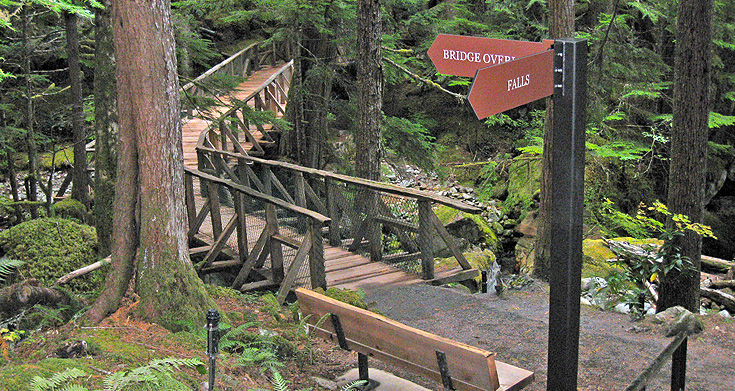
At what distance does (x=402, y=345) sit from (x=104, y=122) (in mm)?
5420

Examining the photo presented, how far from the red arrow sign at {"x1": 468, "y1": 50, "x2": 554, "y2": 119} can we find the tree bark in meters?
5.46

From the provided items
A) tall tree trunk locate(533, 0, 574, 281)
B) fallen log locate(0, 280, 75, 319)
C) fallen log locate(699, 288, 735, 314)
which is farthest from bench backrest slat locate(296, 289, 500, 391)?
fallen log locate(699, 288, 735, 314)

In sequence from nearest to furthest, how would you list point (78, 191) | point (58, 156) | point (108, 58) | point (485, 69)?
point (485, 69) → point (108, 58) → point (78, 191) → point (58, 156)

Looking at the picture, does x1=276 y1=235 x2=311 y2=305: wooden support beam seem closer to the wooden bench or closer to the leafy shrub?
the wooden bench

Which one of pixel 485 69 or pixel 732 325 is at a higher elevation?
pixel 485 69

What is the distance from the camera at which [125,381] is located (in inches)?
130

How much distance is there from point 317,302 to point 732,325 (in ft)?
16.9

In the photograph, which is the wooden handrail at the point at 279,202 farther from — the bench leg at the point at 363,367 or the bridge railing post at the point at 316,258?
the bench leg at the point at 363,367

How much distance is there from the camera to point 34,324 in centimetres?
532

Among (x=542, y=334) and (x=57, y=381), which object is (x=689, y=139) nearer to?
(x=542, y=334)

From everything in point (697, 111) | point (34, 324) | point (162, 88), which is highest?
point (162, 88)

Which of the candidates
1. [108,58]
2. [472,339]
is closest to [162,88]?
[108,58]

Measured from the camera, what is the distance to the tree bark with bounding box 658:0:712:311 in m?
7.55

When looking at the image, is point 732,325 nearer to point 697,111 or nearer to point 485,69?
point 697,111
